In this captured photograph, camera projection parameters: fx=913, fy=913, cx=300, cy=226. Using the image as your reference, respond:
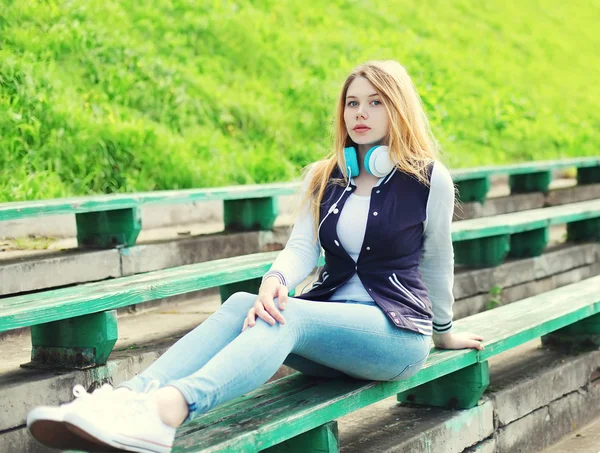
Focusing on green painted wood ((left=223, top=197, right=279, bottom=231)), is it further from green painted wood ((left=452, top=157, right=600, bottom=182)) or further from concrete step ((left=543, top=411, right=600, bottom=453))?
concrete step ((left=543, top=411, right=600, bottom=453))

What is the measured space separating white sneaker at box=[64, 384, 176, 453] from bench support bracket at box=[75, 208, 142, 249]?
78.7 inches

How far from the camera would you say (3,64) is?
17.5 feet

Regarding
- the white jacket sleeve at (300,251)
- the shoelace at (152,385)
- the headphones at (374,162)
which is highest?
the headphones at (374,162)

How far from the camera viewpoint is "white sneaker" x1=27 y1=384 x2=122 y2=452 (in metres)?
1.98

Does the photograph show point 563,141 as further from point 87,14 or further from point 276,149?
point 87,14

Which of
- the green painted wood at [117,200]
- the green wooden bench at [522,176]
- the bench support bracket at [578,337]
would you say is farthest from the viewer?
the green wooden bench at [522,176]

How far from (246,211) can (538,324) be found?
1913 mm

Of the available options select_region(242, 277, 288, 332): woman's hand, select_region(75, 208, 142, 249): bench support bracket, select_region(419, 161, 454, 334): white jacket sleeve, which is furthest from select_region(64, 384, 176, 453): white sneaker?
select_region(75, 208, 142, 249): bench support bracket

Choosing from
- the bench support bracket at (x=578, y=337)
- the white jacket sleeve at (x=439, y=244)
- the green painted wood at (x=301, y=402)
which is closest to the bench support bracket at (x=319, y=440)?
the green painted wood at (x=301, y=402)

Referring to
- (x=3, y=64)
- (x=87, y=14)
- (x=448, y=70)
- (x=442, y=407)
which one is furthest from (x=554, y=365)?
(x=448, y=70)

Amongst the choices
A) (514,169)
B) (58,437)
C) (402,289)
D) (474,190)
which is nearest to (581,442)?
(402,289)

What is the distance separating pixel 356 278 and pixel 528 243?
346cm

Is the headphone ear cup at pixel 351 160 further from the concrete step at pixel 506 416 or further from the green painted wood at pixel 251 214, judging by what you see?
the green painted wood at pixel 251 214

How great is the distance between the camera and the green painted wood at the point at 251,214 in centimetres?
493
